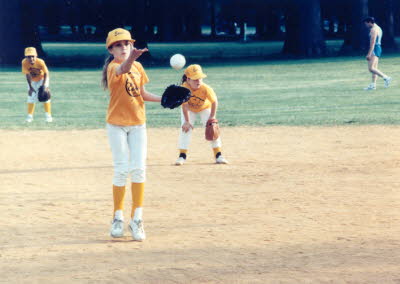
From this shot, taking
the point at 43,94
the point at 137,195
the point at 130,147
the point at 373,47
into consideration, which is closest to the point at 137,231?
the point at 137,195

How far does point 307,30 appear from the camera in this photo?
40312 mm

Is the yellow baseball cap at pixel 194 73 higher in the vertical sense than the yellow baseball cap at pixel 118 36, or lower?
lower

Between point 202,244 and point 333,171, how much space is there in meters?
4.57

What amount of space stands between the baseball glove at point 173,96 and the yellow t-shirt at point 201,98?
358 cm

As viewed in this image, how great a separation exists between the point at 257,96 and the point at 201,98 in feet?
38.4

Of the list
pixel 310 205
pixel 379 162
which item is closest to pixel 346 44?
pixel 379 162

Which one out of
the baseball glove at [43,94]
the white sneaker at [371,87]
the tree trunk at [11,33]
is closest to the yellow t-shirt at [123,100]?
the baseball glove at [43,94]

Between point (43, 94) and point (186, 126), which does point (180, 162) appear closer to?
point (186, 126)

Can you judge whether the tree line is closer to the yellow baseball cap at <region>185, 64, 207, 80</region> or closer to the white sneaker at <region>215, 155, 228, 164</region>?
the white sneaker at <region>215, 155, 228, 164</region>

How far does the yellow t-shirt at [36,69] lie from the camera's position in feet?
57.8

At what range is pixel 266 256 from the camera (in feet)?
22.0

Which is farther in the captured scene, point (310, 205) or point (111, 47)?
point (310, 205)

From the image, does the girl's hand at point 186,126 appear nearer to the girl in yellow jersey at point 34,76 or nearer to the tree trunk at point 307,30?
the girl in yellow jersey at point 34,76

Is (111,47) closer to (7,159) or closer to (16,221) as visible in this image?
(16,221)
